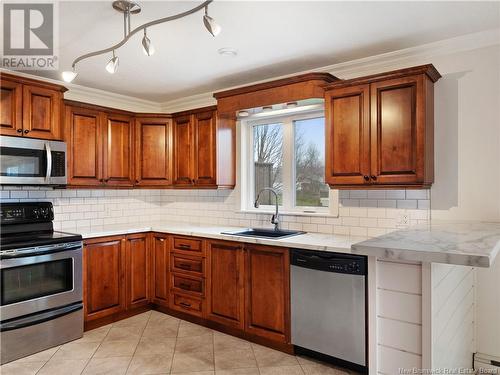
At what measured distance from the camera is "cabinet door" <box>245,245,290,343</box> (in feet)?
9.73

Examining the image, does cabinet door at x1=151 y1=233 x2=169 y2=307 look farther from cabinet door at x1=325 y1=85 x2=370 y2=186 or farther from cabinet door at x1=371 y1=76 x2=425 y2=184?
cabinet door at x1=371 y1=76 x2=425 y2=184

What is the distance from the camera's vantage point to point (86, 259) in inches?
135

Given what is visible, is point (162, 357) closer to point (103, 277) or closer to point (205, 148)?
point (103, 277)

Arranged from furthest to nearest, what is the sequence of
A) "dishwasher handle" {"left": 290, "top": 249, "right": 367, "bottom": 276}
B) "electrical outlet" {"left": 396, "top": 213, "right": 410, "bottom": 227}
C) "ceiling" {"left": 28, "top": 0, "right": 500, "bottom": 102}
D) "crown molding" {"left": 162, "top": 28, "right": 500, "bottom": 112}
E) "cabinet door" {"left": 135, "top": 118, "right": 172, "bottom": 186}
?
"cabinet door" {"left": 135, "top": 118, "right": 172, "bottom": 186} → "electrical outlet" {"left": 396, "top": 213, "right": 410, "bottom": 227} → "crown molding" {"left": 162, "top": 28, "right": 500, "bottom": 112} → "dishwasher handle" {"left": 290, "top": 249, "right": 367, "bottom": 276} → "ceiling" {"left": 28, "top": 0, "right": 500, "bottom": 102}

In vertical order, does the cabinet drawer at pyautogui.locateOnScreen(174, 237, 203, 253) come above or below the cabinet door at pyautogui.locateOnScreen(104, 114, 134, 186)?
below

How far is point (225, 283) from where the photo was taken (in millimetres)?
3355

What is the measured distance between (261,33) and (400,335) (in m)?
2.10

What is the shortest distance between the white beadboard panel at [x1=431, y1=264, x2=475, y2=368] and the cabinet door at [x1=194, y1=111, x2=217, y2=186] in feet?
8.02

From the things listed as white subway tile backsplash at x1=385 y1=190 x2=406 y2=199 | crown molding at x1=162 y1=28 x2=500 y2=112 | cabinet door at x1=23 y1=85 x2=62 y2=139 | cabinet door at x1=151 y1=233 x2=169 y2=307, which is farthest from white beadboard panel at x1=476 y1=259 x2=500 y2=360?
cabinet door at x1=23 y1=85 x2=62 y2=139

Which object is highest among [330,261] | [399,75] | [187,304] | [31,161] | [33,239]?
[399,75]

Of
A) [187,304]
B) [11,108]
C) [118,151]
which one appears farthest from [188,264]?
[11,108]

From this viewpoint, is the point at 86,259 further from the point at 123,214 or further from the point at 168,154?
the point at 168,154

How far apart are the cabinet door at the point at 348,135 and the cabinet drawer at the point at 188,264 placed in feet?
4.82

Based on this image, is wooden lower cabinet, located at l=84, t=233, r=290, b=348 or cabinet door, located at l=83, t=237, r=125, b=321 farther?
cabinet door, located at l=83, t=237, r=125, b=321
